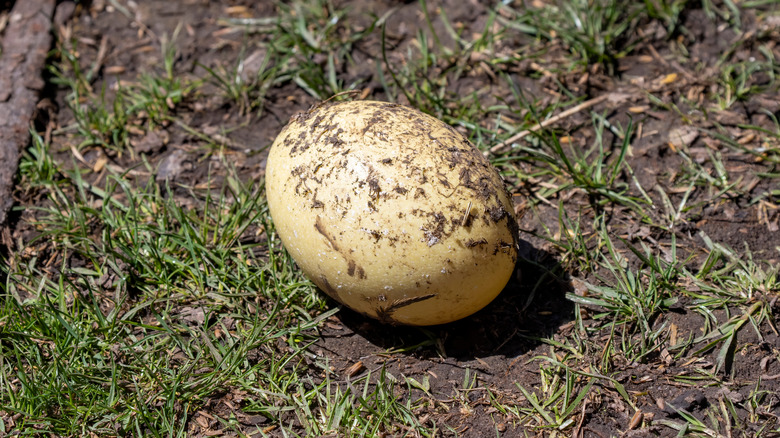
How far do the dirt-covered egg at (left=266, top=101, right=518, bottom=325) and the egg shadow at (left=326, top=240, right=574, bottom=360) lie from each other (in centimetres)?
24

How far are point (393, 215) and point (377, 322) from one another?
2.36ft

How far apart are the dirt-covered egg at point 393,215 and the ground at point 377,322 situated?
1.31ft

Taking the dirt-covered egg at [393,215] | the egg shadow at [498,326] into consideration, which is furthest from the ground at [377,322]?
the dirt-covered egg at [393,215]

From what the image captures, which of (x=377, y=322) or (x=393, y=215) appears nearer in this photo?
(x=393, y=215)

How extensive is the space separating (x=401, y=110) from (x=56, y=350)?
178 cm

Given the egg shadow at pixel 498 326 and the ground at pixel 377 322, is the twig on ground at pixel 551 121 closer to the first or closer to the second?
the ground at pixel 377 322

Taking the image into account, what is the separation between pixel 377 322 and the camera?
2982 millimetres

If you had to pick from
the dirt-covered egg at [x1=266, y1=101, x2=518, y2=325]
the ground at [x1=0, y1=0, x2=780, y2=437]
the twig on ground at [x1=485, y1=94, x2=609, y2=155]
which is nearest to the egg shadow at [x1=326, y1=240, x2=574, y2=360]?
the ground at [x1=0, y1=0, x2=780, y2=437]

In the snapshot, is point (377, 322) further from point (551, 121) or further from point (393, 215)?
point (551, 121)

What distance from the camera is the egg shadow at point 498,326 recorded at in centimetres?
291

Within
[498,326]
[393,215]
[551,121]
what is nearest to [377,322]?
[498,326]

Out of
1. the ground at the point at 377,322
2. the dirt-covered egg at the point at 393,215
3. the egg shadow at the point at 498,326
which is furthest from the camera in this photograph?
the egg shadow at the point at 498,326

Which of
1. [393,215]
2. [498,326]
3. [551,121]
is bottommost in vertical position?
[498,326]

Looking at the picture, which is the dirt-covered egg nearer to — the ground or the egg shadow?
the egg shadow
